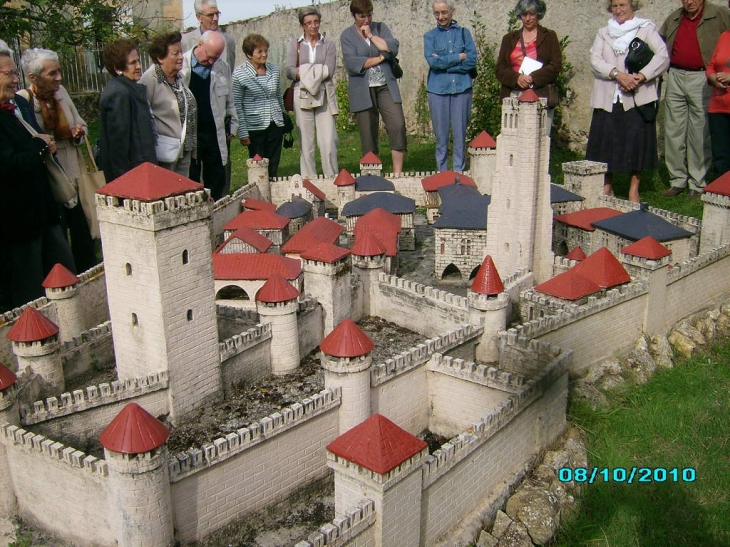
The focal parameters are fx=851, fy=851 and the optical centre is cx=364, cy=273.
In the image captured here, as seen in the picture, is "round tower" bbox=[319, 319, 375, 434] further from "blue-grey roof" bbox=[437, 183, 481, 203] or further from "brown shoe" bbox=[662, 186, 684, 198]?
"brown shoe" bbox=[662, 186, 684, 198]

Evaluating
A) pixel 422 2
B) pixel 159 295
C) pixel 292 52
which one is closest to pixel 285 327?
pixel 159 295

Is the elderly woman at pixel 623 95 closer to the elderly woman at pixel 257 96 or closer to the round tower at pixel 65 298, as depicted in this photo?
the elderly woman at pixel 257 96

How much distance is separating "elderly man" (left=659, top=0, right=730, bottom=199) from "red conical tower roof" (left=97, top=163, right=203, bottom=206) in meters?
19.8

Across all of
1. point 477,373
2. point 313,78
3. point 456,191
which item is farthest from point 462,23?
point 477,373

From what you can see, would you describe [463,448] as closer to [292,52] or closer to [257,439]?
[257,439]

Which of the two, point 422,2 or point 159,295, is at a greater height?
point 422,2

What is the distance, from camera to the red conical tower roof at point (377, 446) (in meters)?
15.6

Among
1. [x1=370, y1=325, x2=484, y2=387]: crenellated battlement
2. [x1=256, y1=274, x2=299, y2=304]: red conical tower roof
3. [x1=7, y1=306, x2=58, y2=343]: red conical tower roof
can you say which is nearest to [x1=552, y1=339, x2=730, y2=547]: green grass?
[x1=370, y1=325, x2=484, y2=387]: crenellated battlement

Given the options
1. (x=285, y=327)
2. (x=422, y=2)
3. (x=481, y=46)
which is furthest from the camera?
(x=422, y=2)

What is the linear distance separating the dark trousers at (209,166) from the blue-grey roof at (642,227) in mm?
13247

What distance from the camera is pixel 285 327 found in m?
23.4

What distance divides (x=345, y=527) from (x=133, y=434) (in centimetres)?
425

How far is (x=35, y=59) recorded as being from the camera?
22.4 metres

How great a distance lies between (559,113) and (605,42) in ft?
36.8
